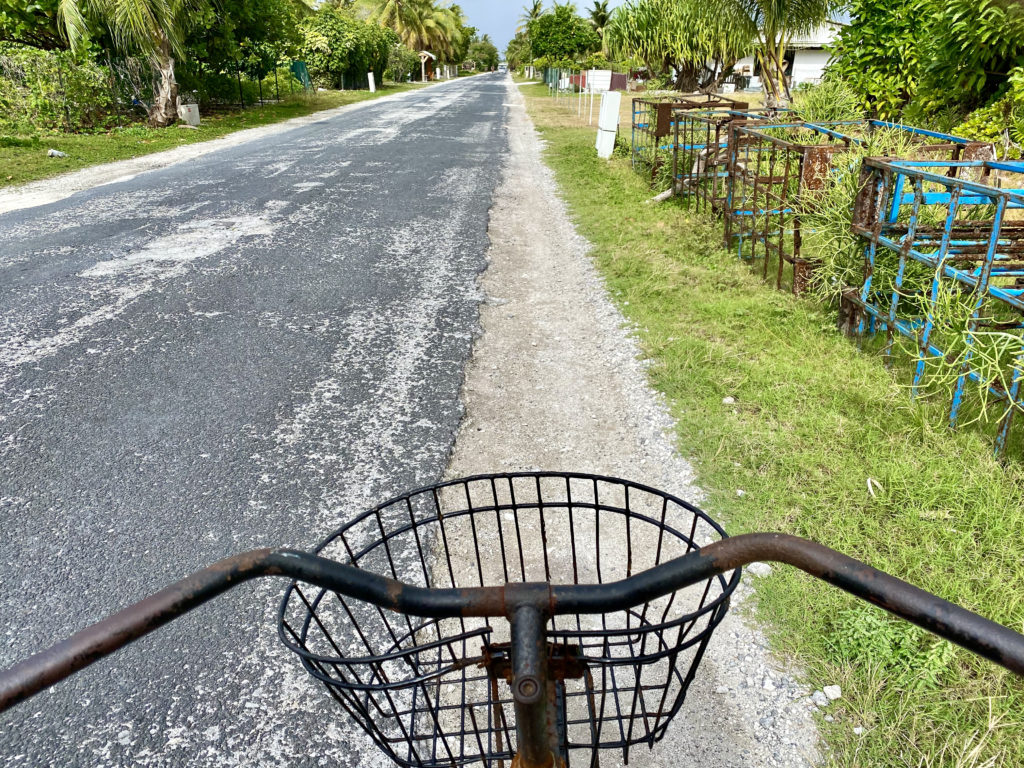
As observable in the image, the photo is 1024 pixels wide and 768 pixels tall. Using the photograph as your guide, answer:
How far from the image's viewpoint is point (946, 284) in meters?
3.86

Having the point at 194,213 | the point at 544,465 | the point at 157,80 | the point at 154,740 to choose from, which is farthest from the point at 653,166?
the point at 157,80

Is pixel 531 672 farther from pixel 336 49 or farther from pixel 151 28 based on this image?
pixel 336 49

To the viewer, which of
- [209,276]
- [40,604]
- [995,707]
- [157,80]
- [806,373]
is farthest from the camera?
[157,80]

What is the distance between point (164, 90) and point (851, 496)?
65.1ft

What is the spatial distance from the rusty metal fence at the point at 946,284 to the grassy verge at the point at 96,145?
1231 centimetres

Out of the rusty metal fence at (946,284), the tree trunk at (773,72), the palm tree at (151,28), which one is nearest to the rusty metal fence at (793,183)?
the rusty metal fence at (946,284)

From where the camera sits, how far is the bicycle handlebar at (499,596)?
2.92 ft

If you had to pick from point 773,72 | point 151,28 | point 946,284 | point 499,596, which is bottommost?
point 946,284

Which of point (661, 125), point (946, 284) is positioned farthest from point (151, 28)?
point (946, 284)

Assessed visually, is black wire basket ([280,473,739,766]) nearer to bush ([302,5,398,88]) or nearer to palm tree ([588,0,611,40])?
bush ([302,5,398,88])

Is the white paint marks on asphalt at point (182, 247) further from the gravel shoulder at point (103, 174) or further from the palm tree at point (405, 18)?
Answer: the palm tree at point (405, 18)

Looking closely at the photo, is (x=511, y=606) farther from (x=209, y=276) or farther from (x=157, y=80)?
(x=157, y=80)

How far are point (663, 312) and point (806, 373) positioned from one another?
1.50 metres

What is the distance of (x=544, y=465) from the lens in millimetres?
3693
